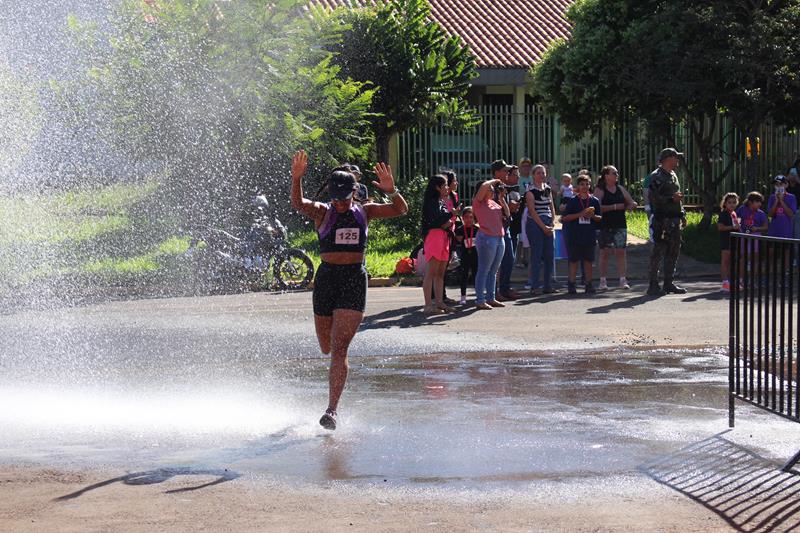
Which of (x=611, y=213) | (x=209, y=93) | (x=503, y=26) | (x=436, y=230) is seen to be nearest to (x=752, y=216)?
(x=611, y=213)

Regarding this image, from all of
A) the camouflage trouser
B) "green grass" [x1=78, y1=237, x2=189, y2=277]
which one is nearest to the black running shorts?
the camouflage trouser

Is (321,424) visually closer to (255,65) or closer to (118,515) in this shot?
(118,515)

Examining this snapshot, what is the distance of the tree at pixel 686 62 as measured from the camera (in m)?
22.1

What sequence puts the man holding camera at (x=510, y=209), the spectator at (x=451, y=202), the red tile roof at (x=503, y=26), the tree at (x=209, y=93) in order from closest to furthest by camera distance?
the spectator at (x=451, y=202) < the man holding camera at (x=510, y=209) < the tree at (x=209, y=93) < the red tile roof at (x=503, y=26)

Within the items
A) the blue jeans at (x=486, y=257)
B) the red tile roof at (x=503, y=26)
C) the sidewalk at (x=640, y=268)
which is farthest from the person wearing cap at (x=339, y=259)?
the red tile roof at (x=503, y=26)

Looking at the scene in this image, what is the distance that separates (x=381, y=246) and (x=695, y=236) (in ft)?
20.8

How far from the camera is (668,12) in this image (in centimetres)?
2311

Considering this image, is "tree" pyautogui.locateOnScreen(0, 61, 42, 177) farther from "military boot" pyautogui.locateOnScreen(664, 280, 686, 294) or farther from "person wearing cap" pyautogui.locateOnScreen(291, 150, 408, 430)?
"person wearing cap" pyautogui.locateOnScreen(291, 150, 408, 430)

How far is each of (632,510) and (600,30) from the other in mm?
20652

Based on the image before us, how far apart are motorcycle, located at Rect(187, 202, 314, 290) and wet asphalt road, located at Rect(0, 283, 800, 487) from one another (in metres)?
2.97

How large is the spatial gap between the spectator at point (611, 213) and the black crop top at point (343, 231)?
30.4 feet

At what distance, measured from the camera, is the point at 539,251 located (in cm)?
1702

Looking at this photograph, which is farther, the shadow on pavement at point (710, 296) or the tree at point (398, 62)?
the tree at point (398, 62)

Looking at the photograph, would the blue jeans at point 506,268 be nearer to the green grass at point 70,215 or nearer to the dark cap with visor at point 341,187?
the green grass at point 70,215
